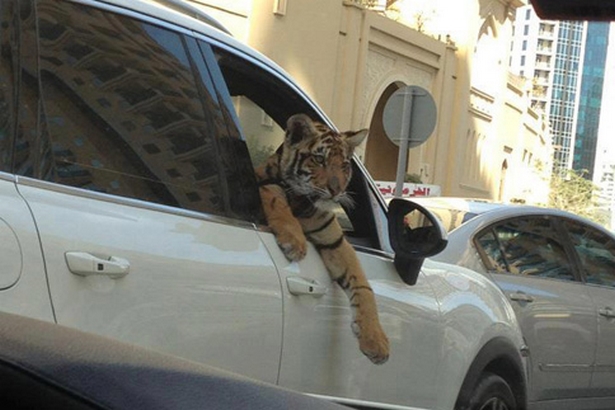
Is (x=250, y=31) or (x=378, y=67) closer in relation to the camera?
(x=250, y=31)

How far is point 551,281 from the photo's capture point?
7.57 meters

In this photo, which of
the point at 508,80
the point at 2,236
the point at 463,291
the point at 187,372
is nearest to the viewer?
the point at 187,372

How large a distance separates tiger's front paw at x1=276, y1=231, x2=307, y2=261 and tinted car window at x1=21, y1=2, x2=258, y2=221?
0.65 ft

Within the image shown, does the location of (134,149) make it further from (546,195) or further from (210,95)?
(546,195)

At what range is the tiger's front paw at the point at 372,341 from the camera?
379cm

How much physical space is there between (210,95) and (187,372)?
6.67 feet

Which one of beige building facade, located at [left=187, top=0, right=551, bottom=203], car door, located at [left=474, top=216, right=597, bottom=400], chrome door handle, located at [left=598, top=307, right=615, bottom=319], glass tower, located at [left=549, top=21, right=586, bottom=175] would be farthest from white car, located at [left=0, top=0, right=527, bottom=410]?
glass tower, located at [left=549, top=21, right=586, bottom=175]

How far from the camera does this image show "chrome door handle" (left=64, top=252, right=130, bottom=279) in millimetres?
2618

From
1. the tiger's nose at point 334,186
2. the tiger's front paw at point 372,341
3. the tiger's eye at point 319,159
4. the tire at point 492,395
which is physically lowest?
the tire at point 492,395

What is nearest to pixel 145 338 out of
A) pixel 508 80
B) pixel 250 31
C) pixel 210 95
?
pixel 210 95

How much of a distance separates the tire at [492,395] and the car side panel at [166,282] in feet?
5.81

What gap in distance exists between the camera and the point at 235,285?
3.16m

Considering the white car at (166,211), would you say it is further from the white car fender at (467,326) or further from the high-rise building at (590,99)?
the high-rise building at (590,99)

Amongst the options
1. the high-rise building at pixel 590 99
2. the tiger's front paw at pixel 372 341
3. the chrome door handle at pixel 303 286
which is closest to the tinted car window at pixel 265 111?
the chrome door handle at pixel 303 286
